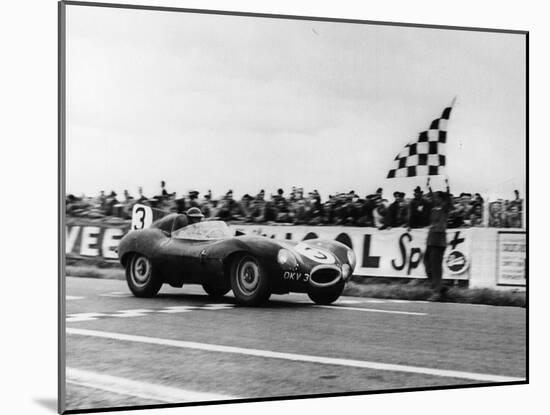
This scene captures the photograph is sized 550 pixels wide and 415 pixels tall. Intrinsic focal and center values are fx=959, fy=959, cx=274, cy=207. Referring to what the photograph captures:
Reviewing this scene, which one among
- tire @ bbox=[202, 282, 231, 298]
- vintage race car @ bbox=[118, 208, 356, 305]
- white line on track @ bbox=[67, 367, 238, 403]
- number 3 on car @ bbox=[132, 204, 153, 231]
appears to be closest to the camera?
white line on track @ bbox=[67, 367, 238, 403]

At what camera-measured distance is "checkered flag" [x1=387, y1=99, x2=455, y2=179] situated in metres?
6.70

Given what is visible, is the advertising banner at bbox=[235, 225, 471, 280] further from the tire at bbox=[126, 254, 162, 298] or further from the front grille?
the tire at bbox=[126, 254, 162, 298]

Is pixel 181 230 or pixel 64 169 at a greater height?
pixel 64 169

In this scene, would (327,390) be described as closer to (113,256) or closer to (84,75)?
(113,256)

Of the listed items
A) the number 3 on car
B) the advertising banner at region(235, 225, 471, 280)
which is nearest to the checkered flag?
the advertising banner at region(235, 225, 471, 280)

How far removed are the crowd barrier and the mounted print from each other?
0.01 meters

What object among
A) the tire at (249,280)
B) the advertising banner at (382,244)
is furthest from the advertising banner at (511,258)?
A: the tire at (249,280)

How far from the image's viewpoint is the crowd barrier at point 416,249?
253 inches

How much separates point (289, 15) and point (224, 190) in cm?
128

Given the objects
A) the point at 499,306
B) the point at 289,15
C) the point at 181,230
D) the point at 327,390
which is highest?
the point at 289,15

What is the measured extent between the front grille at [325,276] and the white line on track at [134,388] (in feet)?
3.22

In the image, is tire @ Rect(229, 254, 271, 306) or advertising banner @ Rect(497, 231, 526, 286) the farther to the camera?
advertising banner @ Rect(497, 231, 526, 286)

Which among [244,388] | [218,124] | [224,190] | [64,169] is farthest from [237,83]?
[244,388]

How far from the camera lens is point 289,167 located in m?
6.39
